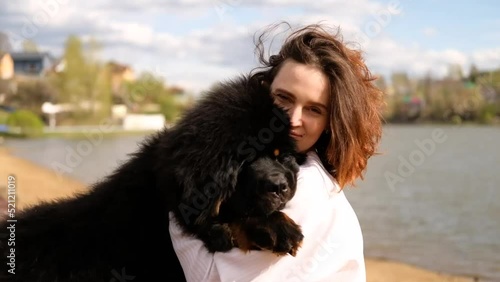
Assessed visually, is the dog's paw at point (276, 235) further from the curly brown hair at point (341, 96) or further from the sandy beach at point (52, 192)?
the sandy beach at point (52, 192)

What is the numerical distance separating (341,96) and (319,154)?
1.22 feet

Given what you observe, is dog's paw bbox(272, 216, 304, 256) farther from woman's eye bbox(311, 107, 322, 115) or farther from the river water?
the river water

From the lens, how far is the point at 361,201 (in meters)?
13.4

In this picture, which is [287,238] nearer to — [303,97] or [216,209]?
[216,209]

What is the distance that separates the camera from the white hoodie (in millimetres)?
2238

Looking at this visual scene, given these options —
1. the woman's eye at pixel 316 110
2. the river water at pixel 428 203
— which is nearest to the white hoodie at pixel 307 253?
the woman's eye at pixel 316 110

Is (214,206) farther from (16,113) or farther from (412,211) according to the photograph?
(16,113)

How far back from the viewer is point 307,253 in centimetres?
232

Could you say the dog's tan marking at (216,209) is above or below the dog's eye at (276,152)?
below

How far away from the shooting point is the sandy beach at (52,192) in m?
7.60

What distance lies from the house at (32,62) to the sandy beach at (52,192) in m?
2.94

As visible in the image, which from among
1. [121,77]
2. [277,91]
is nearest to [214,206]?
[277,91]

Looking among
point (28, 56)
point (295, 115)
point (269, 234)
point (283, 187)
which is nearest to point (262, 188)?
point (283, 187)

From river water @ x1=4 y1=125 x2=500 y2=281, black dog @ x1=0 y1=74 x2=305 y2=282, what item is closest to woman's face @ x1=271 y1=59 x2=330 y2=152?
black dog @ x1=0 y1=74 x2=305 y2=282
